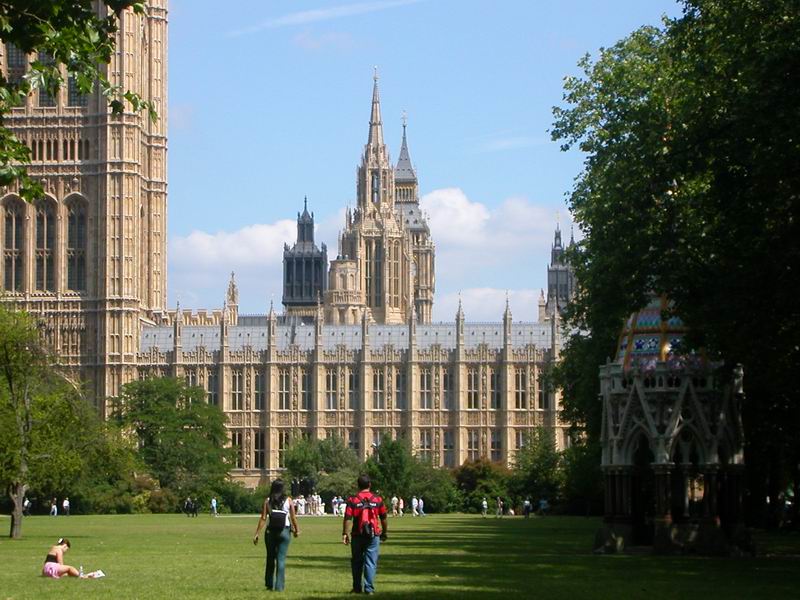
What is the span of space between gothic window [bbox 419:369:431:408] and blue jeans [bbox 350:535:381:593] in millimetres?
93774

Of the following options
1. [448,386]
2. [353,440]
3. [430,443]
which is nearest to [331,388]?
[353,440]

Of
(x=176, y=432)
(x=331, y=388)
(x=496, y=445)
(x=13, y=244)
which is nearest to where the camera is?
(x=176, y=432)

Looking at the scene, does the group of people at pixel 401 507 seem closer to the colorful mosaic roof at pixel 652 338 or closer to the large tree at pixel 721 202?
the large tree at pixel 721 202

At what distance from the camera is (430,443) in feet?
383

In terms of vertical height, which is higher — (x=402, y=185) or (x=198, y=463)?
(x=402, y=185)

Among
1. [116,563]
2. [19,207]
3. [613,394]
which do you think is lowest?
[116,563]

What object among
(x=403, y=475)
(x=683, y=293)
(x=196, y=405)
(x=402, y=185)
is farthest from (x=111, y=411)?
(x=683, y=293)

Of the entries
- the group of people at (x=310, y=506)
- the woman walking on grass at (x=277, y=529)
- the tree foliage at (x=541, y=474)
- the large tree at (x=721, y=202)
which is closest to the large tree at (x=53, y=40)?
the woman walking on grass at (x=277, y=529)

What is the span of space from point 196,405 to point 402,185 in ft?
250

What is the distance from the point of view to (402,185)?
180m

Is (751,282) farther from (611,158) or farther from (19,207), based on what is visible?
(19,207)

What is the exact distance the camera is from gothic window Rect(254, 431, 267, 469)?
117 metres

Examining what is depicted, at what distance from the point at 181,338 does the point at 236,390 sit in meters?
4.82

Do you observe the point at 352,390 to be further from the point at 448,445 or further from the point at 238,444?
the point at 238,444
